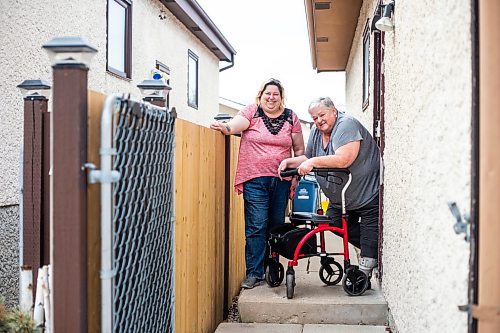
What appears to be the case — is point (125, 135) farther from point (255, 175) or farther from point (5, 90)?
point (5, 90)

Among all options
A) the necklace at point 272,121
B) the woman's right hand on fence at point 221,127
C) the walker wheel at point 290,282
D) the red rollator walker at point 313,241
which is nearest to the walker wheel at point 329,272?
the red rollator walker at point 313,241

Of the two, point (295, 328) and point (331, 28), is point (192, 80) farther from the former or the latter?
point (295, 328)

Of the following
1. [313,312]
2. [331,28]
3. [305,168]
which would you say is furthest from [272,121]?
[331,28]

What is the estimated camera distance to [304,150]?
5.21 m

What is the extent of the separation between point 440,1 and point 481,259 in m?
1.09

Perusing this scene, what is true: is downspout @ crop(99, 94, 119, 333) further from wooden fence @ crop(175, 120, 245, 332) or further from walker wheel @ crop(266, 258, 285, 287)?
walker wheel @ crop(266, 258, 285, 287)

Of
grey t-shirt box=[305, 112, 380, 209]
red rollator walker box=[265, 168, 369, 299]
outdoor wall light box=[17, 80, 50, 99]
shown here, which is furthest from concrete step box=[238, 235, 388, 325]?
outdoor wall light box=[17, 80, 50, 99]

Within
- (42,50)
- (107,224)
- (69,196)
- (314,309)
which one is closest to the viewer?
(69,196)

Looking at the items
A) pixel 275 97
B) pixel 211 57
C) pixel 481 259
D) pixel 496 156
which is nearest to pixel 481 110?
pixel 496 156

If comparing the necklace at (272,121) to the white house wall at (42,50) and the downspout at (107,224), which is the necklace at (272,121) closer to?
the white house wall at (42,50)

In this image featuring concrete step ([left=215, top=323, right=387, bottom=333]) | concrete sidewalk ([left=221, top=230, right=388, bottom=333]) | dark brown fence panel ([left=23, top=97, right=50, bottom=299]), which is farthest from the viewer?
concrete sidewalk ([left=221, top=230, right=388, bottom=333])

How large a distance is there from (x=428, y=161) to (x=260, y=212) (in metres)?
2.40

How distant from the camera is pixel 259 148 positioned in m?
5.03

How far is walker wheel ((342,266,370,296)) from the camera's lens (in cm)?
468
